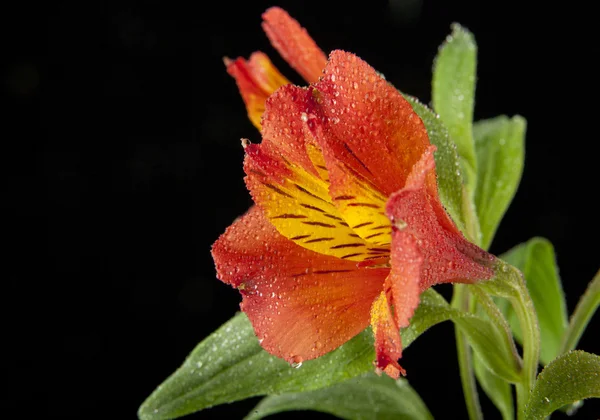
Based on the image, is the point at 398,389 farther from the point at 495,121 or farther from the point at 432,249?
the point at 432,249

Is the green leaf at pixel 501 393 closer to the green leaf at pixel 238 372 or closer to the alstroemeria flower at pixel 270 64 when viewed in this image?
the green leaf at pixel 238 372

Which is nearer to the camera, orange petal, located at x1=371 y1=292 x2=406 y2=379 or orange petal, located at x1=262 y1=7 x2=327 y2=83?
orange petal, located at x1=371 y1=292 x2=406 y2=379

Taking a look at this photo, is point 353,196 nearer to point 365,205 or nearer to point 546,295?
point 365,205

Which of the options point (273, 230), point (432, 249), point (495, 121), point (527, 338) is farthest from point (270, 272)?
point (495, 121)

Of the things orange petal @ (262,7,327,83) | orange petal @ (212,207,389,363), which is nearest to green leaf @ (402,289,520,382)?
orange petal @ (212,207,389,363)

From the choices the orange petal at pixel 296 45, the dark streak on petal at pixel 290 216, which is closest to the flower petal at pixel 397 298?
the dark streak on petal at pixel 290 216

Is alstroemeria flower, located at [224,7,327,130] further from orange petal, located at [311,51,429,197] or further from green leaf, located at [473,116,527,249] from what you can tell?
green leaf, located at [473,116,527,249]
